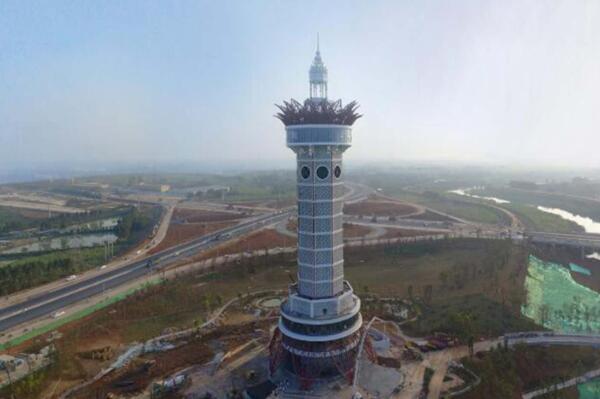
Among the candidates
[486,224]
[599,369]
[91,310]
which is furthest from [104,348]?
[486,224]

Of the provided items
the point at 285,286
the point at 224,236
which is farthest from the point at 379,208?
the point at 285,286

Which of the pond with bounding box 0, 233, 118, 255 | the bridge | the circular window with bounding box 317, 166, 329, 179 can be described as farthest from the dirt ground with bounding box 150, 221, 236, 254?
the bridge

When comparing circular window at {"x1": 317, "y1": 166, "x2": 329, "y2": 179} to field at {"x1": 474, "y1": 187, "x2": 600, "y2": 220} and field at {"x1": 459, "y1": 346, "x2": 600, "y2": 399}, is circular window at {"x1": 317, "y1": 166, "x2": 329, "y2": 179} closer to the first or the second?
field at {"x1": 459, "y1": 346, "x2": 600, "y2": 399}

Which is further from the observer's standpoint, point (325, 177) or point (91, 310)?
point (91, 310)

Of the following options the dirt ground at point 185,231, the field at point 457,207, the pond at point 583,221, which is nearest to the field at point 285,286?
the dirt ground at point 185,231

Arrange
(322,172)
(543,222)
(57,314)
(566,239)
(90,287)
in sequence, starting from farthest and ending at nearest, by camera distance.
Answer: (543,222) < (566,239) < (90,287) < (57,314) < (322,172)

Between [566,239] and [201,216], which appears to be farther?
[201,216]

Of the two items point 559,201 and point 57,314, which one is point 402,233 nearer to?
point 57,314

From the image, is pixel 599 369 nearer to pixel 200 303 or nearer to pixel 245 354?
pixel 245 354
